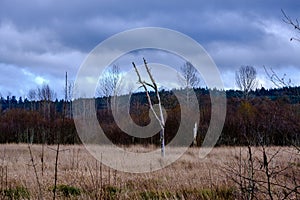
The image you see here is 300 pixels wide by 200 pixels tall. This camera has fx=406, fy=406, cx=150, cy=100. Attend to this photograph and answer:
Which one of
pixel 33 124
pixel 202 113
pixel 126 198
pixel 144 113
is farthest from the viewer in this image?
pixel 33 124

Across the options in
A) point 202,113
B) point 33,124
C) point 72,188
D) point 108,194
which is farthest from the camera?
point 33,124

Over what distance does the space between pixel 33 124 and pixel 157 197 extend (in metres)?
29.1

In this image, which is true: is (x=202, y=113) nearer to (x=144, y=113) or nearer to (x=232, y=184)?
(x=144, y=113)

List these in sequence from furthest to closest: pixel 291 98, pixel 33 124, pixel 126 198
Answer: pixel 33 124 < pixel 126 198 < pixel 291 98

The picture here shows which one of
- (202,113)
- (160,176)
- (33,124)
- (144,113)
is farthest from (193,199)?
(33,124)

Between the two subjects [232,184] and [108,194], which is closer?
[108,194]

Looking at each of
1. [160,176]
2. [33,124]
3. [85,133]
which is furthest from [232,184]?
[33,124]

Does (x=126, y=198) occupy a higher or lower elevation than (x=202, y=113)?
lower

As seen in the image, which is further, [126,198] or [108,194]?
[126,198]

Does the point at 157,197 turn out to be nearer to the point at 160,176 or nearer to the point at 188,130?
the point at 160,176

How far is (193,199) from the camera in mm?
5914

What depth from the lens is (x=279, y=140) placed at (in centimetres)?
2164

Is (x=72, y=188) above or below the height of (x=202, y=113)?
below

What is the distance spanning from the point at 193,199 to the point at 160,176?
2895 millimetres
